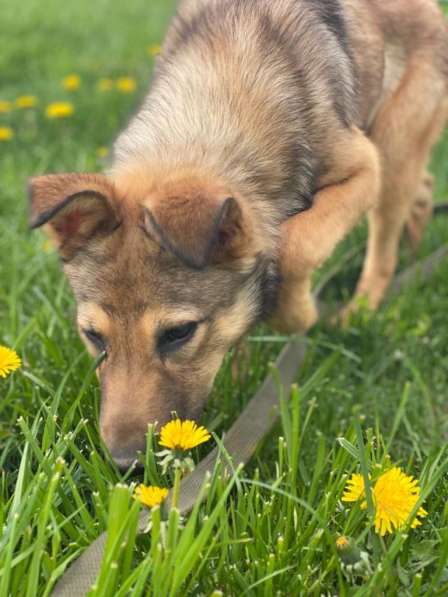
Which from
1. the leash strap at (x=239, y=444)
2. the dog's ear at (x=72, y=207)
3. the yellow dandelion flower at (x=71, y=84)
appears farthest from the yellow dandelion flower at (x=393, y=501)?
the yellow dandelion flower at (x=71, y=84)

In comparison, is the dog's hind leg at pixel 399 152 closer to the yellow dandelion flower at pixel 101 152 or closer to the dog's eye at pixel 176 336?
the dog's eye at pixel 176 336

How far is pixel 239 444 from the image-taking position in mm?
2604

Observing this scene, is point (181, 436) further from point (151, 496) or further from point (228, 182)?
point (228, 182)

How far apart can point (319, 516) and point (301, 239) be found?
120 cm

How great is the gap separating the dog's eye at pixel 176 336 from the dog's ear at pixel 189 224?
31cm

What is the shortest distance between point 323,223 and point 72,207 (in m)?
1.06

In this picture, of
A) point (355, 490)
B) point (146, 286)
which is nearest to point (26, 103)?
point (146, 286)

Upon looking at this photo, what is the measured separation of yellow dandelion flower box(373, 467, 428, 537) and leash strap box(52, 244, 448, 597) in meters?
0.51

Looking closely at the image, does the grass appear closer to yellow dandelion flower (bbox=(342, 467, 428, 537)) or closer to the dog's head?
yellow dandelion flower (bbox=(342, 467, 428, 537))

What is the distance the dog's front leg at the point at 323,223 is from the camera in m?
2.96

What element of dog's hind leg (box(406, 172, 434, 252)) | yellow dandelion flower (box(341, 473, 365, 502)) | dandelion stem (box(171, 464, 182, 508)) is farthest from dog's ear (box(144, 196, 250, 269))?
dog's hind leg (box(406, 172, 434, 252))

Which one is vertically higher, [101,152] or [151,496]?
[101,152]

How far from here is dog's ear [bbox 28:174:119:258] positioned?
2316mm

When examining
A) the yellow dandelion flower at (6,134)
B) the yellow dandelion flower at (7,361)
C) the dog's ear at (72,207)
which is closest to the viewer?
the dog's ear at (72,207)
